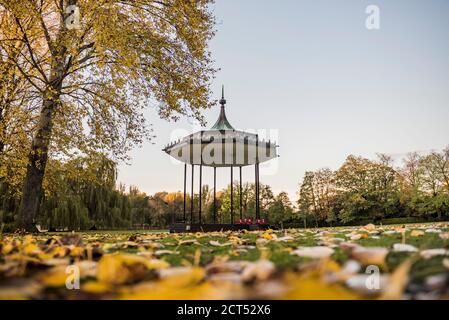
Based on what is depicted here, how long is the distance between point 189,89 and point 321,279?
790 cm

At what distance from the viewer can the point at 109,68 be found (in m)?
9.09

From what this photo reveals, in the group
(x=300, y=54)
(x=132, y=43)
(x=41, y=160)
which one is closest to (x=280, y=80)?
(x=300, y=54)

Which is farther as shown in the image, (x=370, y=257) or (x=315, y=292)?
(x=370, y=257)

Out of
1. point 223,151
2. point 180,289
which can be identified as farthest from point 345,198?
point 180,289

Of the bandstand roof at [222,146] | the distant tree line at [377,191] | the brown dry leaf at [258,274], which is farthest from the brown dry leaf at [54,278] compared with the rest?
the distant tree line at [377,191]

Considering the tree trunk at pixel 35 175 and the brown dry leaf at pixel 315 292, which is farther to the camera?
the tree trunk at pixel 35 175

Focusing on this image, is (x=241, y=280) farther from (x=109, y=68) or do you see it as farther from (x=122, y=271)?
(x=109, y=68)

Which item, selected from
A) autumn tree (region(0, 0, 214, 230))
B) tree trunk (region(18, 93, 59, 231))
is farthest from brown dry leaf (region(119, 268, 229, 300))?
tree trunk (region(18, 93, 59, 231))

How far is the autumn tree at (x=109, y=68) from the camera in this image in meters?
7.38

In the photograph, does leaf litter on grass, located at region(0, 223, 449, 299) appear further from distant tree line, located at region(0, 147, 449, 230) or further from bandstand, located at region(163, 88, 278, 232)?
distant tree line, located at region(0, 147, 449, 230)

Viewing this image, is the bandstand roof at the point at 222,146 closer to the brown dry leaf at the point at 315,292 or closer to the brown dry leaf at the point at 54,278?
the brown dry leaf at the point at 54,278
